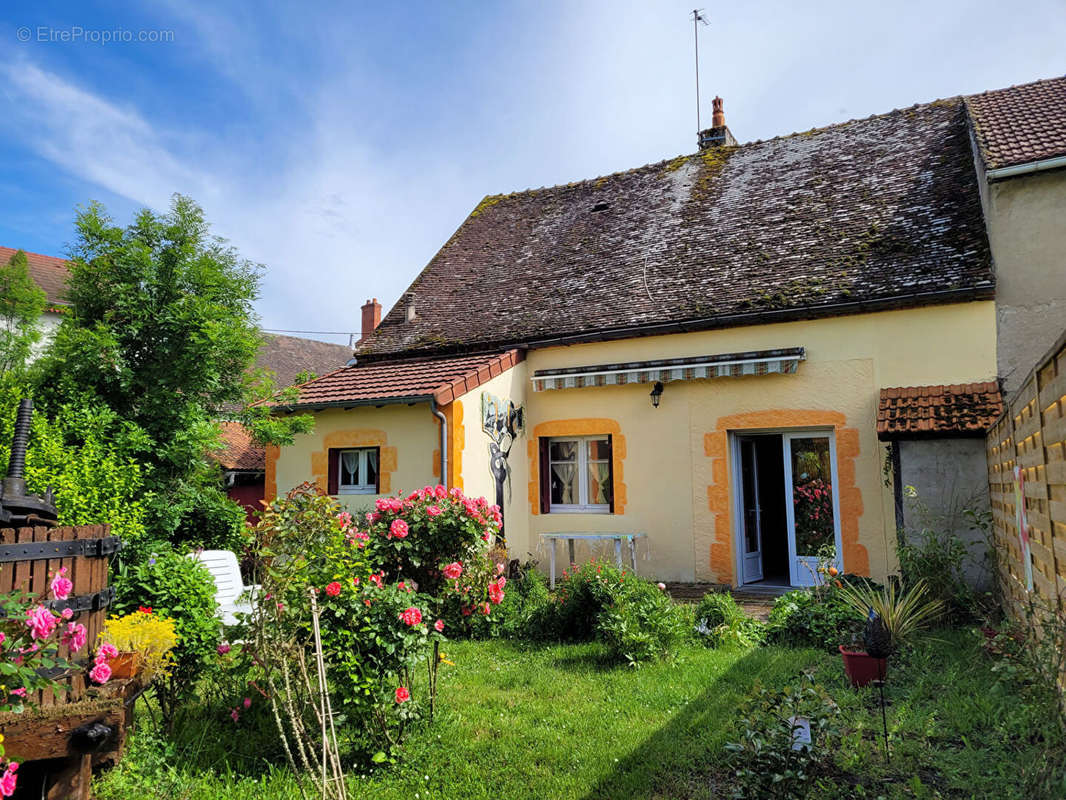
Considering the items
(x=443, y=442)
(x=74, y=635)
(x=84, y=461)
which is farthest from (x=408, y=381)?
(x=74, y=635)

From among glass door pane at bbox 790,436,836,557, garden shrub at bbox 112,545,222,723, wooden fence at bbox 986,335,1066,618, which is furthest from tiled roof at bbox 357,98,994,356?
garden shrub at bbox 112,545,222,723

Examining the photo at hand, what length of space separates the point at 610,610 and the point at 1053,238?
7.49m

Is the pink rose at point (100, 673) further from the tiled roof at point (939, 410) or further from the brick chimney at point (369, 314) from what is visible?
the brick chimney at point (369, 314)

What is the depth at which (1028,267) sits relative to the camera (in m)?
8.85

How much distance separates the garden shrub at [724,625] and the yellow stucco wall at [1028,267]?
470 centimetres

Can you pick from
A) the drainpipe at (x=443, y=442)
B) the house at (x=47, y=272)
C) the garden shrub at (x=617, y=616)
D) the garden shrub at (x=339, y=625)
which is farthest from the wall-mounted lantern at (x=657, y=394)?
the house at (x=47, y=272)

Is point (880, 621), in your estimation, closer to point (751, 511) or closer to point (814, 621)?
point (814, 621)

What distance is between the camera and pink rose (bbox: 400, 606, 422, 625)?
4449mm

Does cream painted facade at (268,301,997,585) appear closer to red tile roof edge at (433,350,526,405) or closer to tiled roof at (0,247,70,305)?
red tile roof edge at (433,350,526,405)

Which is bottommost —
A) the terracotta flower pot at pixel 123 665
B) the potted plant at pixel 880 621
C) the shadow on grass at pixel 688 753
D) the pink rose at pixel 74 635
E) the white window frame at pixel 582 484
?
the shadow on grass at pixel 688 753

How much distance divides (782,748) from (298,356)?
30058 mm

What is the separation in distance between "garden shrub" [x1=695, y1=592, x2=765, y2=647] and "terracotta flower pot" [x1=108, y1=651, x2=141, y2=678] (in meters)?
5.21

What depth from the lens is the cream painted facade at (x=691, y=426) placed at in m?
9.28

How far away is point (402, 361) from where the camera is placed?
1288 cm
